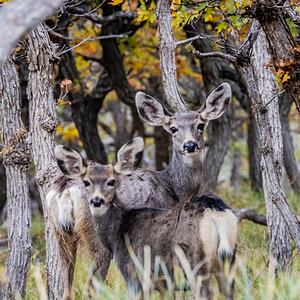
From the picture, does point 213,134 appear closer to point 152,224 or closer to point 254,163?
point 254,163

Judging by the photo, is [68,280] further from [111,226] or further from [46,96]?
[46,96]

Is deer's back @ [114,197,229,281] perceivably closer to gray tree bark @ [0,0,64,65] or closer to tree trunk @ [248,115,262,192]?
gray tree bark @ [0,0,64,65]

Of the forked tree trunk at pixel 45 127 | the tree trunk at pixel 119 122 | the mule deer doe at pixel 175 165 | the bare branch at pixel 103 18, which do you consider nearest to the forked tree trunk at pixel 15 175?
the forked tree trunk at pixel 45 127

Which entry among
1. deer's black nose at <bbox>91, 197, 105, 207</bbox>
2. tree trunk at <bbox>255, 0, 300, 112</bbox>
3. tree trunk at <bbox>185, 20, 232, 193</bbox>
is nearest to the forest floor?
tree trunk at <bbox>185, 20, 232, 193</bbox>

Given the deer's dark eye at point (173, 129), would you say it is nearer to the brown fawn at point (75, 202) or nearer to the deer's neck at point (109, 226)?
the brown fawn at point (75, 202)

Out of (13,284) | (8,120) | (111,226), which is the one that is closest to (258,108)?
(111,226)

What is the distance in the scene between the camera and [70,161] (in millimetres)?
5531

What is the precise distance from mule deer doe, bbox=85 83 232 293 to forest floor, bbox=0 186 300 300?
56cm

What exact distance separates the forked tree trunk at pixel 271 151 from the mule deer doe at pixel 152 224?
3.54 feet

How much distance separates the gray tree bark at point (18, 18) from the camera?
3020 mm

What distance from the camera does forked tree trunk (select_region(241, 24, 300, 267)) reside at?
5645 millimetres

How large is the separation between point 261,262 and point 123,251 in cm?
248

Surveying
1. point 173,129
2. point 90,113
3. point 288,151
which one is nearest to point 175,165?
point 173,129

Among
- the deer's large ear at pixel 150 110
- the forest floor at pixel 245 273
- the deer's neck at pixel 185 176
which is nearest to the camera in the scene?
the forest floor at pixel 245 273
